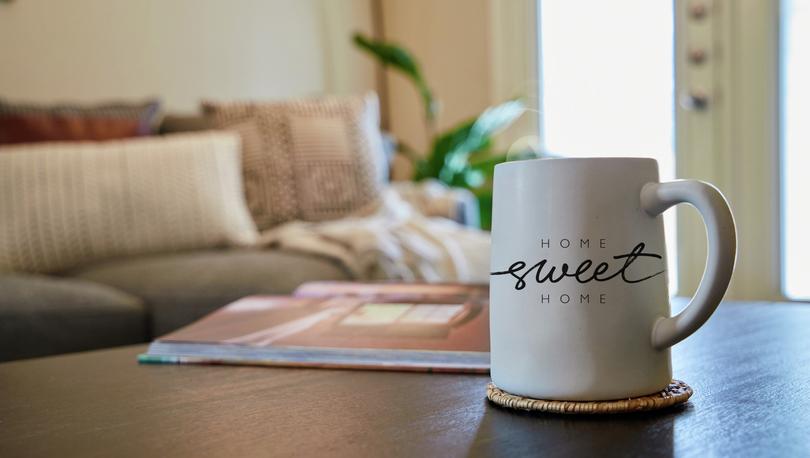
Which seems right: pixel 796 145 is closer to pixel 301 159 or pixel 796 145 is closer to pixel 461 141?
pixel 461 141

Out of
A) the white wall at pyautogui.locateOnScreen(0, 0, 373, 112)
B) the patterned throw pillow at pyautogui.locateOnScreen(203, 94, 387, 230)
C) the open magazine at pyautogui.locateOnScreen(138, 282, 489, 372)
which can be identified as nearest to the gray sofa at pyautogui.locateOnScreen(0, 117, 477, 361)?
the patterned throw pillow at pyautogui.locateOnScreen(203, 94, 387, 230)

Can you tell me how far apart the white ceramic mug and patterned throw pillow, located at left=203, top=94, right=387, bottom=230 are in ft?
5.75

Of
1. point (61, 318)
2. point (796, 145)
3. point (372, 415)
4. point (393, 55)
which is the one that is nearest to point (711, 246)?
point (372, 415)

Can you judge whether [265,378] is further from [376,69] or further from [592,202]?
[376,69]

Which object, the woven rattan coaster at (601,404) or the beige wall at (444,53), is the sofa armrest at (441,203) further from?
the woven rattan coaster at (601,404)

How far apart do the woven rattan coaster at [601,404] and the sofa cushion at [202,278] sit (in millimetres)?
1096

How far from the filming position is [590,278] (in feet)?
1.43

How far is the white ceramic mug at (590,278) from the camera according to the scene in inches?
17.1

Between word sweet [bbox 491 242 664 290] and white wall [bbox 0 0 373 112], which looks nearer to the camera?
word sweet [bbox 491 242 664 290]

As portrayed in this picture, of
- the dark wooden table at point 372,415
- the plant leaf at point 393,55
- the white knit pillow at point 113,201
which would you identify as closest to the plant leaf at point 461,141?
the plant leaf at point 393,55

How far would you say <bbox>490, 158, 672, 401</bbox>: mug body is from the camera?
0.43 metres

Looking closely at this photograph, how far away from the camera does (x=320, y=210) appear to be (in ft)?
7.14

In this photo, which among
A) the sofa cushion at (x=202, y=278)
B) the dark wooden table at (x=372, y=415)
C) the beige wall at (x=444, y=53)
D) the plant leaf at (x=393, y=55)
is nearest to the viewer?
the dark wooden table at (x=372, y=415)

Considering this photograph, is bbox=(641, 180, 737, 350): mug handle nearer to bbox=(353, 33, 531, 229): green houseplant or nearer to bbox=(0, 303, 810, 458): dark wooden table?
bbox=(0, 303, 810, 458): dark wooden table
